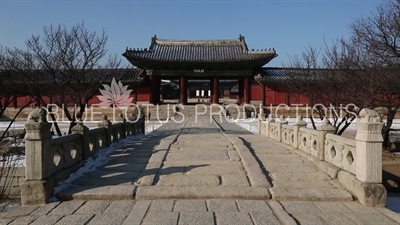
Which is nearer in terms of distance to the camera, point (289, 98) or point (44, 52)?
point (44, 52)

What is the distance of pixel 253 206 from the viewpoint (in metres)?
4.27

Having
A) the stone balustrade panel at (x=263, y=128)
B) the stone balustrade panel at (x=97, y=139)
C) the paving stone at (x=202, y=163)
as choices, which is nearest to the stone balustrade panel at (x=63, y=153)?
the stone balustrade panel at (x=97, y=139)

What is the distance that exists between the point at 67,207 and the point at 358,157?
4092 mm

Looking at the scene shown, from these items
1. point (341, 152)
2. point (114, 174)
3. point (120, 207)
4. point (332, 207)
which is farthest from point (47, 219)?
point (341, 152)

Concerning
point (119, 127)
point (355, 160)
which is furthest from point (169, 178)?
point (119, 127)

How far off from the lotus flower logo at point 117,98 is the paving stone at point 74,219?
2671 cm

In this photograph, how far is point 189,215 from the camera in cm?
393

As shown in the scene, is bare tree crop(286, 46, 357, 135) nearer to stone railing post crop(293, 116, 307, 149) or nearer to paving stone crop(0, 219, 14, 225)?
stone railing post crop(293, 116, 307, 149)

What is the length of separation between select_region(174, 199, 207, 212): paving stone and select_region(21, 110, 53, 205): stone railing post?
6.02ft

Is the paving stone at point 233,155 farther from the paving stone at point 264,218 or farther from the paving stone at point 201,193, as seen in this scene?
the paving stone at point 264,218

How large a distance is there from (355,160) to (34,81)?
45.3 ft

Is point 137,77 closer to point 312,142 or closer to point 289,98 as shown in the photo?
point 289,98

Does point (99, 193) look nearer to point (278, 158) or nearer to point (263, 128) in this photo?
point (278, 158)

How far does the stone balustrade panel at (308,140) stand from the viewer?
7018mm
